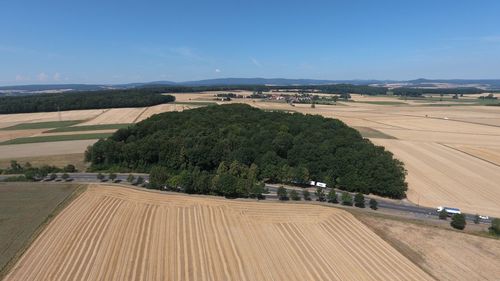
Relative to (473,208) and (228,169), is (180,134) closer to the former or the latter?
(228,169)

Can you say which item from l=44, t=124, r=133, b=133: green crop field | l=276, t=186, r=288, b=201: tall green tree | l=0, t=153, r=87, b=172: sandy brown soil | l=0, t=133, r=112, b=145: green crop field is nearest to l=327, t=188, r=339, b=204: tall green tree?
l=276, t=186, r=288, b=201: tall green tree

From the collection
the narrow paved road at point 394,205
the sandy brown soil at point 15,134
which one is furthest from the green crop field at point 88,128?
the narrow paved road at point 394,205

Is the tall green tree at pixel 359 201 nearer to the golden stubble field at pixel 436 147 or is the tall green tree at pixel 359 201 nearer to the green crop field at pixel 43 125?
the golden stubble field at pixel 436 147

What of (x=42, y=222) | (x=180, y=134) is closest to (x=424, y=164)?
(x=180, y=134)

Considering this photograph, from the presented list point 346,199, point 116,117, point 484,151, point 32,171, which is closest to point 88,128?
point 116,117

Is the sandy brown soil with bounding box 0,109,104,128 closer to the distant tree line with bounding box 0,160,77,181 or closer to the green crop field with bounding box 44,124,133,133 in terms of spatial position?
the green crop field with bounding box 44,124,133,133

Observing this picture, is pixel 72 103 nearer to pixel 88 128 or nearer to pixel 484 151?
pixel 88 128
